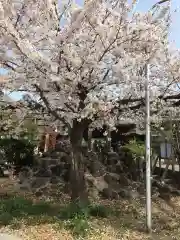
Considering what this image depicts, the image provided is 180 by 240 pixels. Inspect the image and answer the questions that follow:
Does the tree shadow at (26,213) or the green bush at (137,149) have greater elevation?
the green bush at (137,149)

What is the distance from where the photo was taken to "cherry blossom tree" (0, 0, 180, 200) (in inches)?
296

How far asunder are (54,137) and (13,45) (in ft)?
48.2

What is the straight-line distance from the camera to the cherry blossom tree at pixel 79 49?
7.53 m

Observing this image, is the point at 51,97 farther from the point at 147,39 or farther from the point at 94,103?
the point at 147,39

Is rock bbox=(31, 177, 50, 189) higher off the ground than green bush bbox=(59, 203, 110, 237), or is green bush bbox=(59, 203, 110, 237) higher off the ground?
rock bbox=(31, 177, 50, 189)

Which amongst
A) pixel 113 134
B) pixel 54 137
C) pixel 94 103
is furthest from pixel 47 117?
pixel 54 137

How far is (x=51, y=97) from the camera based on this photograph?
8.66 meters

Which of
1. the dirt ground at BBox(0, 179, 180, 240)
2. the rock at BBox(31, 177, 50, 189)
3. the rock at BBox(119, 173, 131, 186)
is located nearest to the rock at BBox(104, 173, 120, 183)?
the rock at BBox(119, 173, 131, 186)

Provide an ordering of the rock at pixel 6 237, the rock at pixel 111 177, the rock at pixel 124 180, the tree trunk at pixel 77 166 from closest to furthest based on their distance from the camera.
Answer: the rock at pixel 6 237 → the tree trunk at pixel 77 166 → the rock at pixel 111 177 → the rock at pixel 124 180

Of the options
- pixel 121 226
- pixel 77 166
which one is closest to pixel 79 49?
pixel 77 166

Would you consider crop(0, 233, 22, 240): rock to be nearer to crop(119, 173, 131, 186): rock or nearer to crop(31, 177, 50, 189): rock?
crop(31, 177, 50, 189): rock

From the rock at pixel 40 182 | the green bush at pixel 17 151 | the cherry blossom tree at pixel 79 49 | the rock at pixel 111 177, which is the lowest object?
the rock at pixel 40 182

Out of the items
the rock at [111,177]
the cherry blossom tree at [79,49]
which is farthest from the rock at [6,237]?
the rock at [111,177]

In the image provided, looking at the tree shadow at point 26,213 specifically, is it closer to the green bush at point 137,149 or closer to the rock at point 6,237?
the rock at point 6,237
